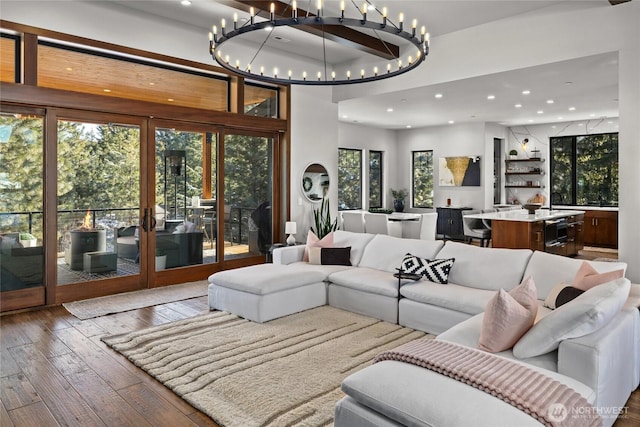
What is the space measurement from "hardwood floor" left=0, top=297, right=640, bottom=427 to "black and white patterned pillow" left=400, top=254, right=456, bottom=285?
1701 mm

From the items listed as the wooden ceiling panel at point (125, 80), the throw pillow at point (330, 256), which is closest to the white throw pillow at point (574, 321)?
the throw pillow at point (330, 256)

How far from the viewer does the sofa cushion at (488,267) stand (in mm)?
3893

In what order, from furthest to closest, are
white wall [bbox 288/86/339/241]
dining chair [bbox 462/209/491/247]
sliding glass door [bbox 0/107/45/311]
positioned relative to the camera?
dining chair [bbox 462/209/491/247] < white wall [bbox 288/86/339/241] < sliding glass door [bbox 0/107/45/311]

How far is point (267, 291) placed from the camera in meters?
→ 4.13

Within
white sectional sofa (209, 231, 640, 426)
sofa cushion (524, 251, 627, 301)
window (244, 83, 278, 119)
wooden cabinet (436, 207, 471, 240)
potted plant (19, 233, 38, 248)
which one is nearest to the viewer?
white sectional sofa (209, 231, 640, 426)

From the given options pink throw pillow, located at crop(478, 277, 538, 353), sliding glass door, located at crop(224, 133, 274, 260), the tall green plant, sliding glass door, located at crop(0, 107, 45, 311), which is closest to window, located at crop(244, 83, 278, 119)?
sliding glass door, located at crop(224, 133, 274, 260)

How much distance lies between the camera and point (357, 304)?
4418 mm

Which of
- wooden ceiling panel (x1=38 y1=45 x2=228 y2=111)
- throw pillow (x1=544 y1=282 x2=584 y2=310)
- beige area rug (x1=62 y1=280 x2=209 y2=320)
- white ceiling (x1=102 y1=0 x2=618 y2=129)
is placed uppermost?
white ceiling (x1=102 y1=0 x2=618 y2=129)

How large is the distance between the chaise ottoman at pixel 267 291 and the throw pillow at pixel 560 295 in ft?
7.20

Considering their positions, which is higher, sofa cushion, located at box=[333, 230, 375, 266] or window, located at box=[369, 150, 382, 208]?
window, located at box=[369, 150, 382, 208]

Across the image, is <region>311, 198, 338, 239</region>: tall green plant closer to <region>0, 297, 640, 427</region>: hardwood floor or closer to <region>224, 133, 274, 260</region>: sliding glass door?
<region>224, 133, 274, 260</region>: sliding glass door

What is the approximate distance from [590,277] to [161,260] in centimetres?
485

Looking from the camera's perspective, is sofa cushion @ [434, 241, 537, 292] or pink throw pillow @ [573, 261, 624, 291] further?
sofa cushion @ [434, 241, 537, 292]

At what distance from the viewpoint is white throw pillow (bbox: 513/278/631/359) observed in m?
2.26
